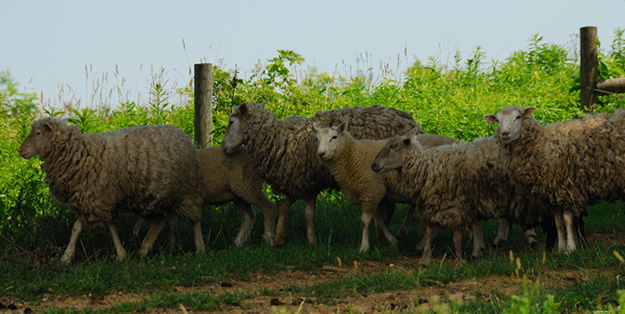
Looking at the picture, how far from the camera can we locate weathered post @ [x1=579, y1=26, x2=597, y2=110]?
41.7 feet

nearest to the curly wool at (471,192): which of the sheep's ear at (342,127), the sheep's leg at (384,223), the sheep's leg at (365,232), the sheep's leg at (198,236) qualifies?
the sheep's leg at (365,232)

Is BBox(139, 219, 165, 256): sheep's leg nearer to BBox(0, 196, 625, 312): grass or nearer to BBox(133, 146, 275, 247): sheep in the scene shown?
BBox(0, 196, 625, 312): grass

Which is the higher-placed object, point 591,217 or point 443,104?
point 443,104

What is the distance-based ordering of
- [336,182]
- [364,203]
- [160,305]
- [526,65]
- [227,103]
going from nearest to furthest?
[160,305] < [364,203] < [336,182] < [227,103] < [526,65]

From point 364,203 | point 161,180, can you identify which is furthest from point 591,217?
point 161,180

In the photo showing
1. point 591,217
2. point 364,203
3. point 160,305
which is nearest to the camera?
point 160,305

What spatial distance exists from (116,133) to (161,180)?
83 cm

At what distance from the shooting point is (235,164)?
8898 millimetres

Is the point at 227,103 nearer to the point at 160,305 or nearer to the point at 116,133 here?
the point at 116,133

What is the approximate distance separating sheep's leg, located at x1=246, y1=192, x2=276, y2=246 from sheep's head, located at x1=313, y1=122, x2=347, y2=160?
1.11 m

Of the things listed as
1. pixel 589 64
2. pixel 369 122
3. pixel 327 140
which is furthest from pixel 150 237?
pixel 589 64

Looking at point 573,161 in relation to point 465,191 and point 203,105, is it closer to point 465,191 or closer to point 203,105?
point 465,191

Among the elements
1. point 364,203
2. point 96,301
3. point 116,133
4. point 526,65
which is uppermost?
point 526,65

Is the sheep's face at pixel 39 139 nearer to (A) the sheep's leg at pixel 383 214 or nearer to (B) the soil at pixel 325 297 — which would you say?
(B) the soil at pixel 325 297
